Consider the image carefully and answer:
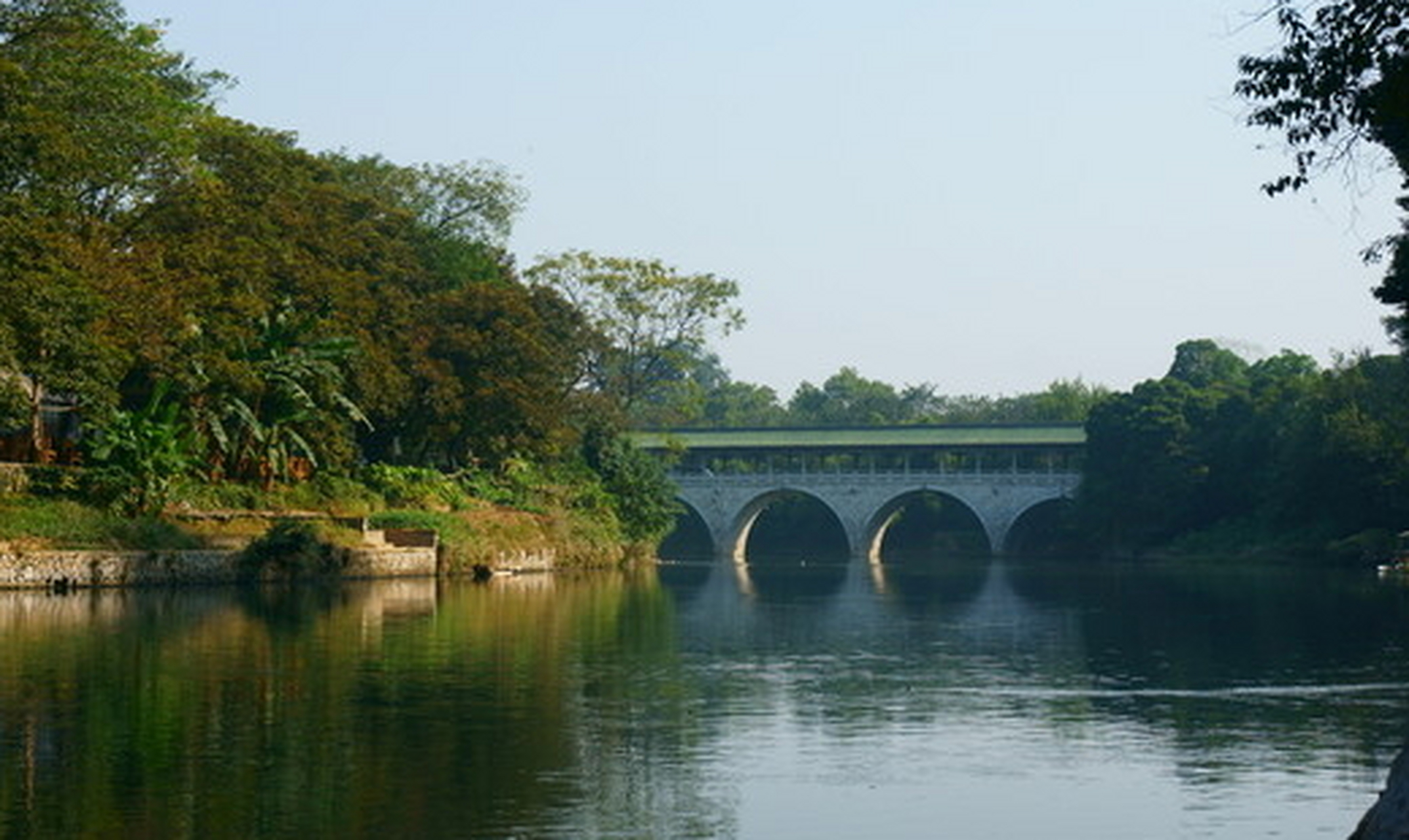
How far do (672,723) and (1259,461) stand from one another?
70.0 metres

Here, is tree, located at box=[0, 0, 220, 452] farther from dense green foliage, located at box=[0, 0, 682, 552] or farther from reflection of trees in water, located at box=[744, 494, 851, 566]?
reflection of trees in water, located at box=[744, 494, 851, 566]

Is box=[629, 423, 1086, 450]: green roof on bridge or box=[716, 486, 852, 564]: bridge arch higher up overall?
box=[629, 423, 1086, 450]: green roof on bridge

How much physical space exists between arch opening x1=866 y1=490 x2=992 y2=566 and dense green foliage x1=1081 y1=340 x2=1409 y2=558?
13.4 meters

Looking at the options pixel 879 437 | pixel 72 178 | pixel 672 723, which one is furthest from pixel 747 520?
pixel 672 723

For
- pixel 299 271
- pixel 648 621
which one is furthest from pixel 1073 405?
pixel 648 621

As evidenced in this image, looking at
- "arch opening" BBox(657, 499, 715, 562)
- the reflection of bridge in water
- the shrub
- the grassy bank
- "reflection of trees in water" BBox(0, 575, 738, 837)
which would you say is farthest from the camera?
"arch opening" BBox(657, 499, 715, 562)

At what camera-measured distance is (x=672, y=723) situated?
838 inches

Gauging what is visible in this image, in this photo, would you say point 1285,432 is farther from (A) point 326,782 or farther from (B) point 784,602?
(A) point 326,782

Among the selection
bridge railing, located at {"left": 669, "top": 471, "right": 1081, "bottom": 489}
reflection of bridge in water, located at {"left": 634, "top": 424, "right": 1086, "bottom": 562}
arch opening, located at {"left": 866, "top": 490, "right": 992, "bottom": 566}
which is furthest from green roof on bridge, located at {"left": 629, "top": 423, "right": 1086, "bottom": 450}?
arch opening, located at {"left": 866, "top": 490, "right": 992, "bottom": 566}

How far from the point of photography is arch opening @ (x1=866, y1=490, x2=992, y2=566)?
108m

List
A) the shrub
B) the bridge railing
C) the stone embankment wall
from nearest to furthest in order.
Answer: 1. the stone embankment wall
2. the shrub
3. the bridge railing

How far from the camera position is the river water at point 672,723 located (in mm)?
15523

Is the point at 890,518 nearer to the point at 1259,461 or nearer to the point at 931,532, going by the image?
the point at 931,532

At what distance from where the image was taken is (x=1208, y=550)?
85875 mm
